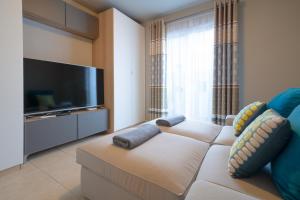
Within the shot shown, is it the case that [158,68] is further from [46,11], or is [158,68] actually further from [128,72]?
[46,11]

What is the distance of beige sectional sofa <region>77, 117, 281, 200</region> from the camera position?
0.75 metres

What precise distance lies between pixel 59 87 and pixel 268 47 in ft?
10.7

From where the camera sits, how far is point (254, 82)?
2639 millimetres

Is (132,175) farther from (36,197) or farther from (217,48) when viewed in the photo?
(217,48)

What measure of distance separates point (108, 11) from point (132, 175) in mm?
3006

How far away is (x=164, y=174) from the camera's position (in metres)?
0.91

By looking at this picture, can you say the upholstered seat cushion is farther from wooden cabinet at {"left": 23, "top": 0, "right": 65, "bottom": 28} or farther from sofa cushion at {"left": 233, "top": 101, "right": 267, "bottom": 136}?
wooden cabinet at {"left": 23, "top": 0, "right": 65, "bottom": 28}

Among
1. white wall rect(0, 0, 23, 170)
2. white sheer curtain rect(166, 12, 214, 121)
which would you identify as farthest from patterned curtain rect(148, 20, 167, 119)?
white wall rect(0, 0, 23, 170)

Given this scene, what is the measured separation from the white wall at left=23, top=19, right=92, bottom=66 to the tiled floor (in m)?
1.51

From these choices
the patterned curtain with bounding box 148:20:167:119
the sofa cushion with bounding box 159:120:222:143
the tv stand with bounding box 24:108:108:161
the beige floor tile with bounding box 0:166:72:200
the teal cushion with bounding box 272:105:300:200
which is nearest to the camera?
the teal cushion with bounding box 272:105:300:200

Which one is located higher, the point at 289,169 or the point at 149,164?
the point at 289,169

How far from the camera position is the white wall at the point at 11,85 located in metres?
1.70

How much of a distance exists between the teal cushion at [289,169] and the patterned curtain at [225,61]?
207cm

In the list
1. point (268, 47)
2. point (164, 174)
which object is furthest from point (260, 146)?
point (268, 47)
